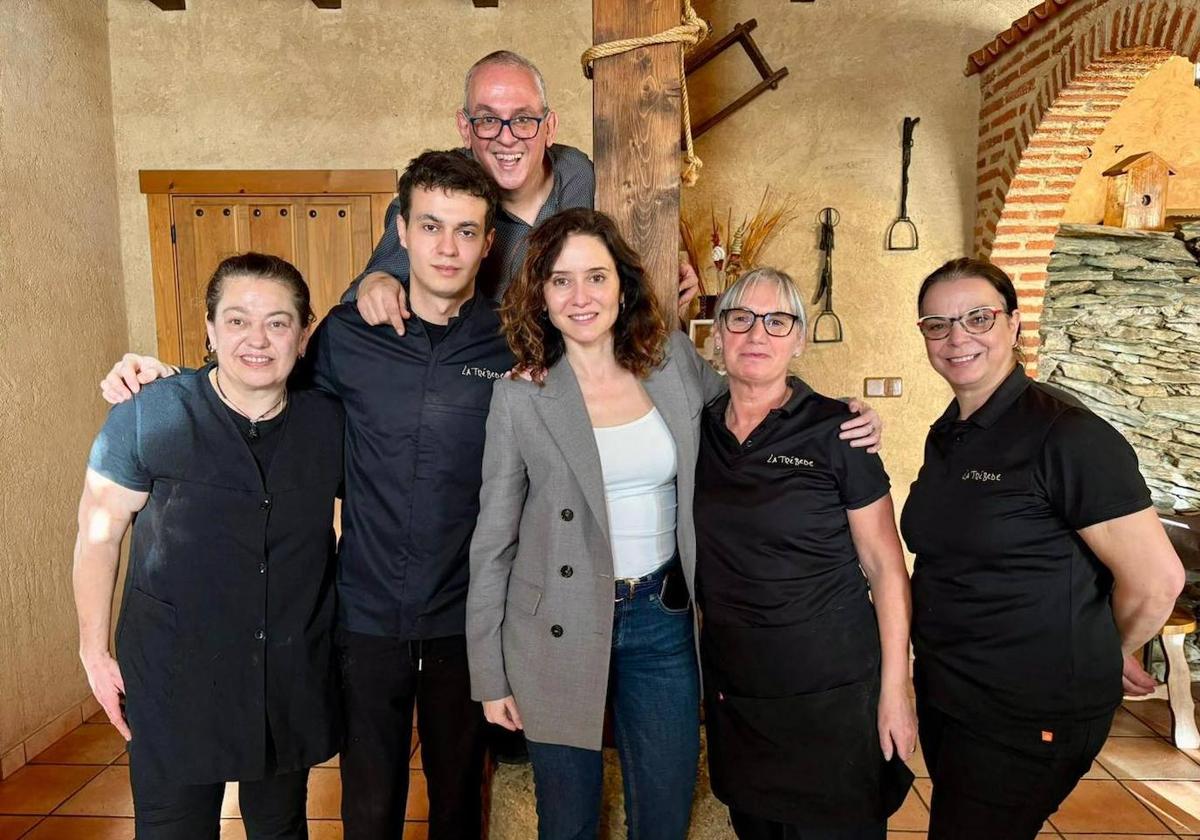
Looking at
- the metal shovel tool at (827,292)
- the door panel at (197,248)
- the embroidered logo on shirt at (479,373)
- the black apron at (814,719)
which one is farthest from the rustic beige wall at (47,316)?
the metal shovel tool at (827,292)

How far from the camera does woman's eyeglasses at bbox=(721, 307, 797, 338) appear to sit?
1573 millimetres

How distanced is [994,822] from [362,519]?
135 centimetres

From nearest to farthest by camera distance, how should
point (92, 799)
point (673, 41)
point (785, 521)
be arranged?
point (785, 521) → point (673, 41) → point (92, 799)

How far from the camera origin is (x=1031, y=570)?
4.98 feet

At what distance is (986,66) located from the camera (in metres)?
4.18

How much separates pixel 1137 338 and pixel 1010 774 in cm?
403

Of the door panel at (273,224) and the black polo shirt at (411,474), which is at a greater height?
the door panel at (273,224)

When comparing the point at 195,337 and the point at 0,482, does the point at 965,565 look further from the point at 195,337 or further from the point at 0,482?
the point at 195,337

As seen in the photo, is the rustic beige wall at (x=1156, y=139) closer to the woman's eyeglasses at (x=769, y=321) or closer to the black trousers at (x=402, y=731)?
the woman's eyeglasses at (x=769, y=321)

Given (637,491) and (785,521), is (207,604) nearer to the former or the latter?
(637,491)

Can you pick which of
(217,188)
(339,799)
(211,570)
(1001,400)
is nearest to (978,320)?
(1001,400)

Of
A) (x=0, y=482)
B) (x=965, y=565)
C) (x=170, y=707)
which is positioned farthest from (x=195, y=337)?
(x=965, y=565)

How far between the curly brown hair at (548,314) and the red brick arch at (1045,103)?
2.61m

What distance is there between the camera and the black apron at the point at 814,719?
4.99 feet
